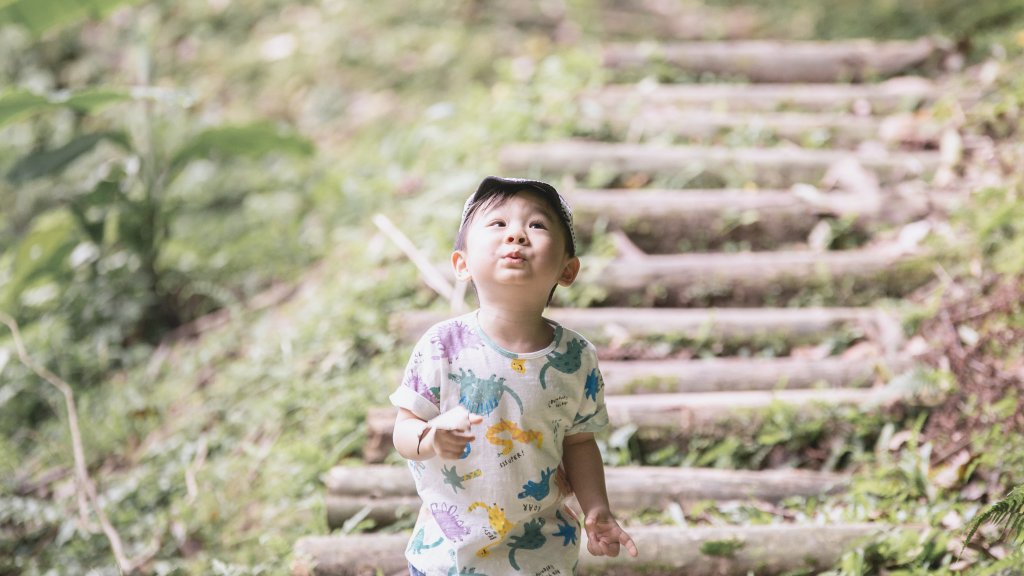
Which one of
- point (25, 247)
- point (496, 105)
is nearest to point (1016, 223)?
point (496, 105)

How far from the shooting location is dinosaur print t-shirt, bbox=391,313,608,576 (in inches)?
75.6

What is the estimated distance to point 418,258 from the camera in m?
3.94

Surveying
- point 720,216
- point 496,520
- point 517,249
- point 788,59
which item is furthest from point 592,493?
point 788,59

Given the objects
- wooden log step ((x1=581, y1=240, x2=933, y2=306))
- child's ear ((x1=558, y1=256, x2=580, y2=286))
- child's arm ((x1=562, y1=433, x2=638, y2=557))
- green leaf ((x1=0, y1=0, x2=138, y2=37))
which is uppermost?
green leaf ((x1=0, y1=0, x2=138, y2=37))

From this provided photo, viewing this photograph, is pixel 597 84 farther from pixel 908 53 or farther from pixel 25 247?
pixel 25 247

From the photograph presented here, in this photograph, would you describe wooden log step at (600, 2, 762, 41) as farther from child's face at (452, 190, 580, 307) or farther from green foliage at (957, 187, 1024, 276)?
child's face at (452, 190, 580, 307)

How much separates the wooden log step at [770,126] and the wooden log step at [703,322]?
1229 mm

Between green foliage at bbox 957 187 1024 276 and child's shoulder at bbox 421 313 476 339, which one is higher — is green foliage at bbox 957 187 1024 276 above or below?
below

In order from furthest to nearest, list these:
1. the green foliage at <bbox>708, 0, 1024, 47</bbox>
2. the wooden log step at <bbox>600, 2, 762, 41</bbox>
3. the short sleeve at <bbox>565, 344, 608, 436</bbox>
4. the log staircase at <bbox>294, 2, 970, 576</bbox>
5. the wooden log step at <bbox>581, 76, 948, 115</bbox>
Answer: the wooden log step at <bbox>600, 2, 762, 41</bbox> < the green foliage at <bbox>708, 0, 1024, 47</bbox> < the wooden log step at <bbox>581, 76, 948, 115</bbox> < the log staircase at <bbox>294, 2, 970, 576</bbox> < the short sleeve at <bbox>565, 344, 608, 436</bbox>

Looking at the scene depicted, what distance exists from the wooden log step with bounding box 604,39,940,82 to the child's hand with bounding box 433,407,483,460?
149 inches

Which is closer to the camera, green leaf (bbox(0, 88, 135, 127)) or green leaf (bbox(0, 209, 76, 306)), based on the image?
green leaf (bbox(0, 88, 135, 127))

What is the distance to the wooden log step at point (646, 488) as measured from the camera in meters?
2.89

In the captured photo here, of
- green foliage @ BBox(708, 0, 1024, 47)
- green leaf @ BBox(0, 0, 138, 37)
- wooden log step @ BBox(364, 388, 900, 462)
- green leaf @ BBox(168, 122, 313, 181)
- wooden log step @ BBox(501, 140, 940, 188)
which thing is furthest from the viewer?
green foliage @ BBox(708, 0, 1024, 47)

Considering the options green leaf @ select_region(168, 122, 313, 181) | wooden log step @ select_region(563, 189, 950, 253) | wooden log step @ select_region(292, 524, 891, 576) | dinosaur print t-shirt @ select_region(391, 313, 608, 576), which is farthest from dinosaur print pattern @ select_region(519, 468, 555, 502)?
green leaf @ select_region(168, 122, 313, 181)
